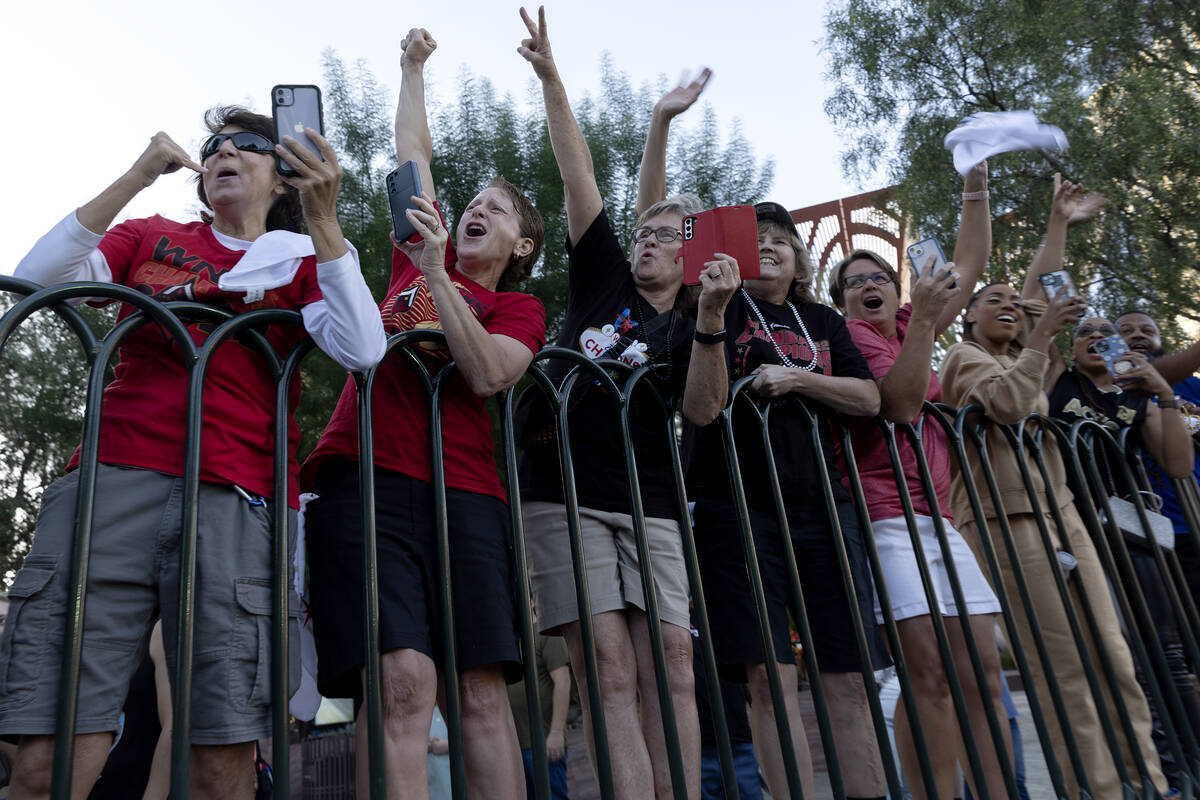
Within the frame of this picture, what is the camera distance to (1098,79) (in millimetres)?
13438

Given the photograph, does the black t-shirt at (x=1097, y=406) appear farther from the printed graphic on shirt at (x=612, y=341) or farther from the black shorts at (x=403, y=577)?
the black shorts at (x=403, y=577)

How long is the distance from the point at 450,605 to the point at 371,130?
14.9 metres

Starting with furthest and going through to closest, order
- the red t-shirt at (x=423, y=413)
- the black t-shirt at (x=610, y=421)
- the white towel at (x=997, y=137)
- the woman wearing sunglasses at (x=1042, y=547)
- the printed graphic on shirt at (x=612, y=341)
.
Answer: the white towel at (x=997, y=137) → the woman wearing sunglasses at (x=1042, y=547) → the printed graphic on shirt at (x=612, y=341) → the black t-shirt at (x=610, y=421) → the red t-shirt at (x=423, y=413)

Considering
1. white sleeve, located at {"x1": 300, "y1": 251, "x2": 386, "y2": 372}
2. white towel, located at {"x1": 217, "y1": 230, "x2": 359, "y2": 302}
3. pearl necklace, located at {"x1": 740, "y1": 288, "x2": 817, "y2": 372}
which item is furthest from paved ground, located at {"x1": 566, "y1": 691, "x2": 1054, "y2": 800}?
white towel, located at {"x1": 217, "y1": 230, "x2": 359, "y2": 302}

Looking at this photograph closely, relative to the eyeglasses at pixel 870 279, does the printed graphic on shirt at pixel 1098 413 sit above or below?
below

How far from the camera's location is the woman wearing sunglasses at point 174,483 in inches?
76.9

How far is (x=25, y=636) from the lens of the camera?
1895mm

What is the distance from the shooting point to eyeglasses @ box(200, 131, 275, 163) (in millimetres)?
2713

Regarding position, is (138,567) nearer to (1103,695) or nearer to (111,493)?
(111,493)

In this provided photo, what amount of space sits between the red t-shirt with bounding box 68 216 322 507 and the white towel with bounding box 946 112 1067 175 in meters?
2.86

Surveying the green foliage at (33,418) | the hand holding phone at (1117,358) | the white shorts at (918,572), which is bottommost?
the white shorts at (918,572)

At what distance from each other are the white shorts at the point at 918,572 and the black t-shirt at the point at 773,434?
241 mm

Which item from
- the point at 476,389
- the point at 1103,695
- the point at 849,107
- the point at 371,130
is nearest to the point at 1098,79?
the point at 849,107

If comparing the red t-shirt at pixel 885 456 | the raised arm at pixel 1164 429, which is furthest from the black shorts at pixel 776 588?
the raised arm at pixel 1164 429
